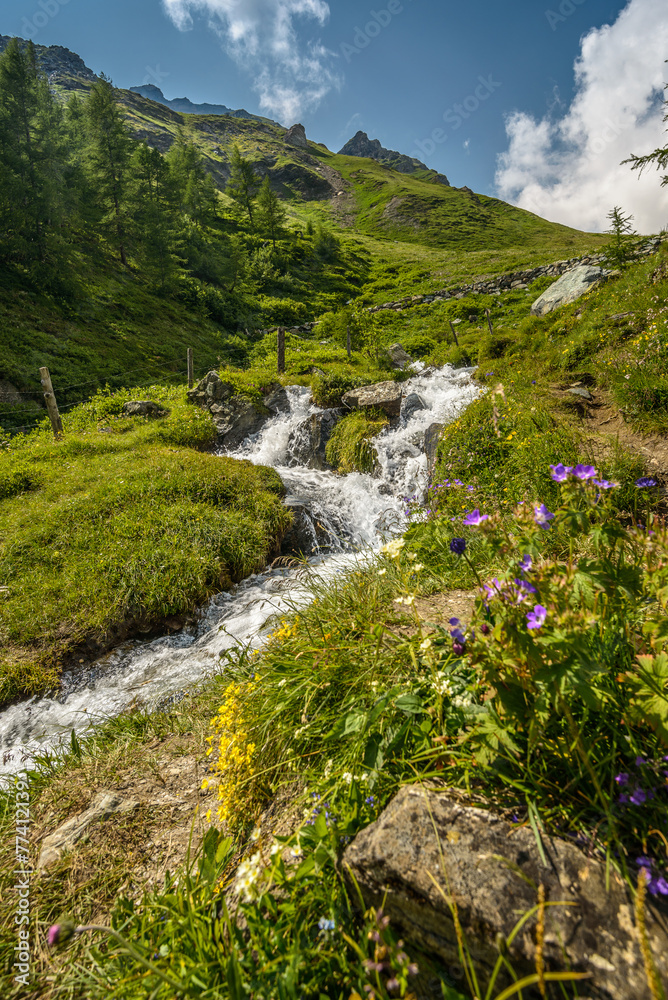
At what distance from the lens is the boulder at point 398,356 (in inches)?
836

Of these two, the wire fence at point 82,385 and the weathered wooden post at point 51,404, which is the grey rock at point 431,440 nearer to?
the weathered wooden post at point 51,404

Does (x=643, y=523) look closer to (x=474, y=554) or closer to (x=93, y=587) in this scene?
(x=474, y=554)

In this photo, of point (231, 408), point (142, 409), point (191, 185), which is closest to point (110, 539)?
point (231, 408)

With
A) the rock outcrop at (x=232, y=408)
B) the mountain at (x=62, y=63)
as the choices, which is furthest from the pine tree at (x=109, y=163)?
the mountain at (x=62, y=63)

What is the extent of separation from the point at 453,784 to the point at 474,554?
268 centimetres

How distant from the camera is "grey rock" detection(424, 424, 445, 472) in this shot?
35.0 feet

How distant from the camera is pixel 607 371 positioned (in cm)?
854

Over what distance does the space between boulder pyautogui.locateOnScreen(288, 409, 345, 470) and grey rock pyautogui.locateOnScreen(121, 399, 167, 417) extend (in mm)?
5356

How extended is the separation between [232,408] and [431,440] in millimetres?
7833

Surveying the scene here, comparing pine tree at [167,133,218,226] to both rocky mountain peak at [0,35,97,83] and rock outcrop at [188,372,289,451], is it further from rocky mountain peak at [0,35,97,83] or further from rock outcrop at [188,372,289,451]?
rocky mountain peak at [0,35,97,83]

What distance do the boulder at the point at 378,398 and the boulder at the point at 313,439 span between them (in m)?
0.68

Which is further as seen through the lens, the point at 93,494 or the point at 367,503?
the point at 367,503

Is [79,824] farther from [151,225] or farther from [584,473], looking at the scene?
[151,225]

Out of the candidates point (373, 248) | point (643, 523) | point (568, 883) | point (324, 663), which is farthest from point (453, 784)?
point (373, 248)
